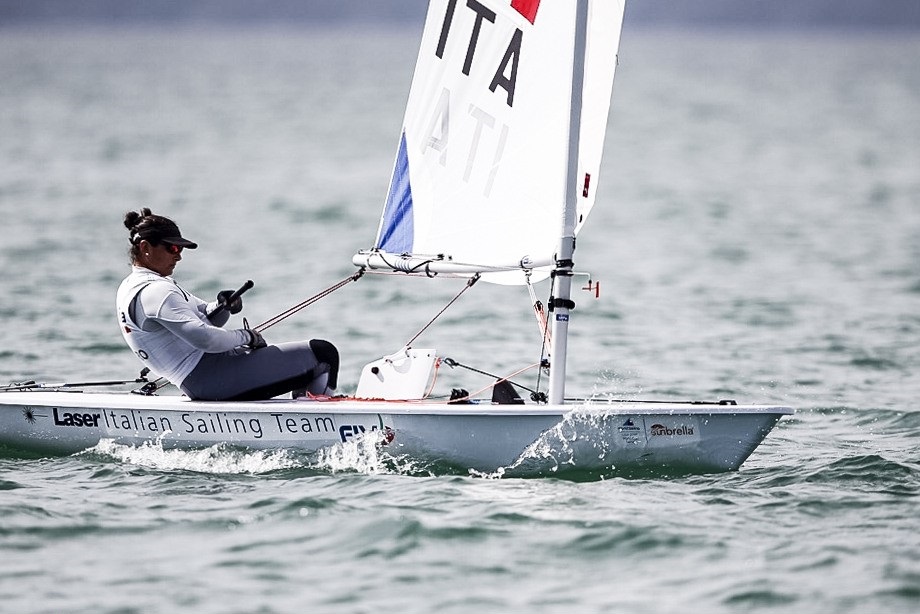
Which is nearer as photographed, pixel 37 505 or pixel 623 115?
pixel 37 505

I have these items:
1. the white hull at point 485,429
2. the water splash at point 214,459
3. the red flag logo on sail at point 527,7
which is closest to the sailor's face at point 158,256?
the white hull at point 485,429

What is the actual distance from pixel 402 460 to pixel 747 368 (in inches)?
168

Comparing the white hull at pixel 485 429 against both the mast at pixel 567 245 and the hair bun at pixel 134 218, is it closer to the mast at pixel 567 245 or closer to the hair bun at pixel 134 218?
the mast at pixel 567 245

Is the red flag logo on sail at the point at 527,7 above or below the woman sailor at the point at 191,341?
above

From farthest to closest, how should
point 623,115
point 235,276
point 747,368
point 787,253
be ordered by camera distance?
point 623,115
point 787,253
point 235,276
point 747,368

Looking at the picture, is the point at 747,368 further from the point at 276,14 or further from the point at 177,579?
the point at 276,14

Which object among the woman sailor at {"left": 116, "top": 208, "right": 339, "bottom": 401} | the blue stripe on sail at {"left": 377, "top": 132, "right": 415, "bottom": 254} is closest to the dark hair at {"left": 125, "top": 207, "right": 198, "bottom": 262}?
the woman sailor at {"left": 116, "top": 208, "right": 339, "bottom": 401}

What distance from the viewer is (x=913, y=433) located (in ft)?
28.2

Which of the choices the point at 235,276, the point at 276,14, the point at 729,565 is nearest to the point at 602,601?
the point at 729,565

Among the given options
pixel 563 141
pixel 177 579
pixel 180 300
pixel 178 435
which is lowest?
pixel 177 579

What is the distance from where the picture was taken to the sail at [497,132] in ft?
24.2

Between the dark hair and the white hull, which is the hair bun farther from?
the white hull

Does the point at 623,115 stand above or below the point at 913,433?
above

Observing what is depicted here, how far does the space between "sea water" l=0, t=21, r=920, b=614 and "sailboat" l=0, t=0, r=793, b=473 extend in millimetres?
143
